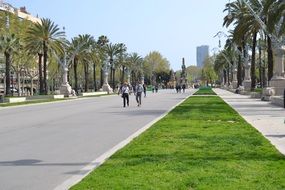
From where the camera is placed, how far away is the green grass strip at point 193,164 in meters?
7.91

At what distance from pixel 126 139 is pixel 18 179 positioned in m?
6.25

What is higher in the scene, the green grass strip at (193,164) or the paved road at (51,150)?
the green grass strip at (193,164)

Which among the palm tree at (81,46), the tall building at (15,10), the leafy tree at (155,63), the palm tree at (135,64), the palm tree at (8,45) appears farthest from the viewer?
the leafy tree at (155,63)

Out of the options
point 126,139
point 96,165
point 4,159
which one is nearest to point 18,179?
point 96,165

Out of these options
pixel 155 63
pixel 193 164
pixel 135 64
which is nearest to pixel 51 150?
pixel 193 164

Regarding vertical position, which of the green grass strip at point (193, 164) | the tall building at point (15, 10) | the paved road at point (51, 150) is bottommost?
the paved road at point (51, 150)

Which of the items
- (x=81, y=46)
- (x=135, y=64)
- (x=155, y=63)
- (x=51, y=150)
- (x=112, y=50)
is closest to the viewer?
(x=51, y=150)

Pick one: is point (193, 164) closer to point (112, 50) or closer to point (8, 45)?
point (8, 45)

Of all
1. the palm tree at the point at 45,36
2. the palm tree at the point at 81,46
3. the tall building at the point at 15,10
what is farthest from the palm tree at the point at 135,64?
the palm tree at the point at 45,36

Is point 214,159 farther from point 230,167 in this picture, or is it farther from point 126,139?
point 126,139

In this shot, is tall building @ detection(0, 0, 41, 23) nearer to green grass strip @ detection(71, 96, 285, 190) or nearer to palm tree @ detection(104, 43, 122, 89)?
palm tree @ detection(104, 43, 122, 89)

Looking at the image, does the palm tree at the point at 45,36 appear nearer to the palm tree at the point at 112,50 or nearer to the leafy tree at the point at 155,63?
the palm tree at the point at 112,50

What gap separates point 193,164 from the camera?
9695 mm

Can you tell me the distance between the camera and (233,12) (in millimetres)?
61688
